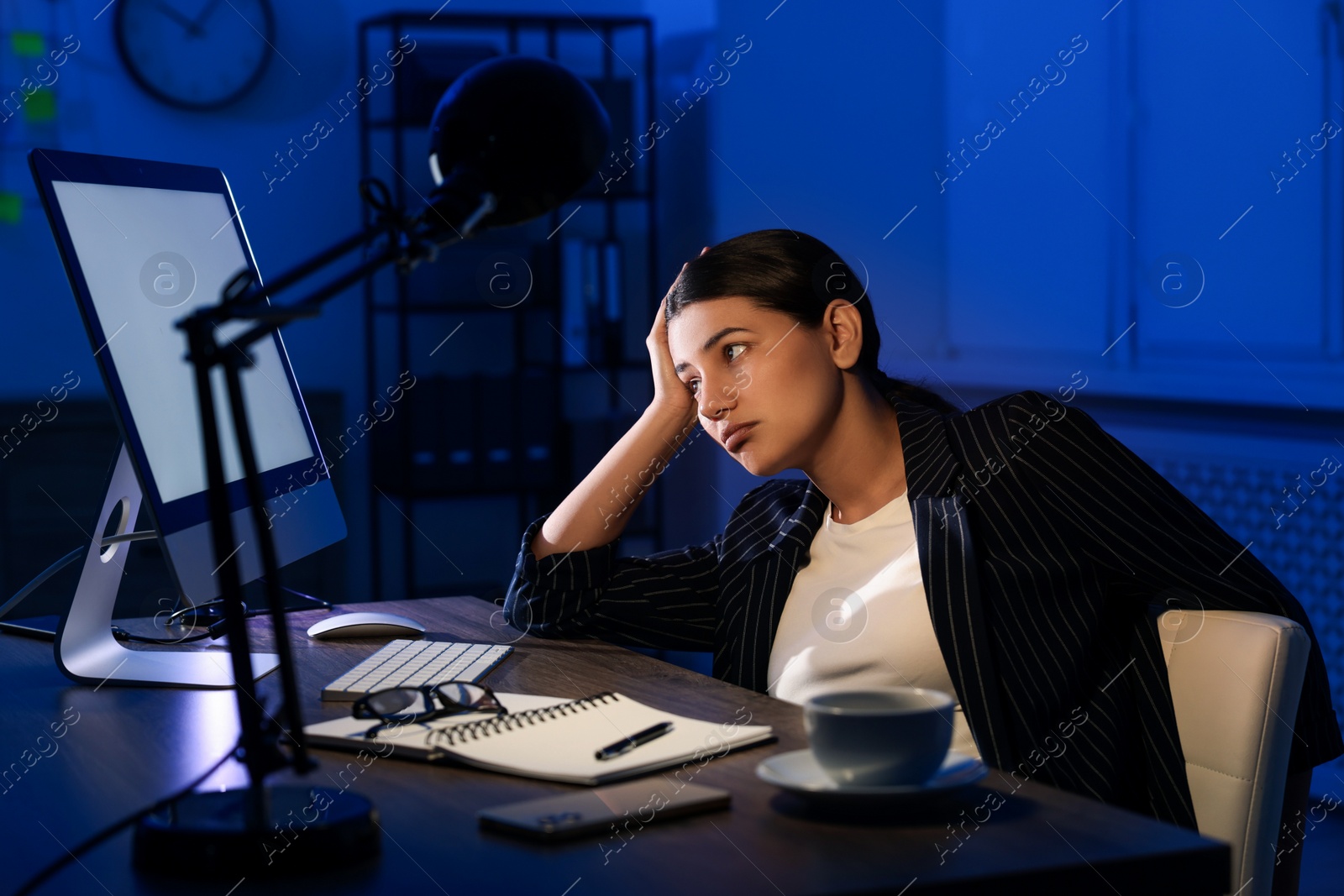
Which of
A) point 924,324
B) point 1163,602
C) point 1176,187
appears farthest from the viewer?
point 924,324

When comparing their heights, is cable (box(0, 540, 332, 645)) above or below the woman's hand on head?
below

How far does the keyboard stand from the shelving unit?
8.20 ft

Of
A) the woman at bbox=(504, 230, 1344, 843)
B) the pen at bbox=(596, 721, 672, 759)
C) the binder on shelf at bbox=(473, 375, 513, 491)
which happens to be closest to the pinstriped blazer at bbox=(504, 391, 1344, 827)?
the woman at bbox=(504, 230, 1344, 843)

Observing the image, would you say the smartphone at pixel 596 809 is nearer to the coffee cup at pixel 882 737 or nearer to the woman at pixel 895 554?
the coffee cup at pixel 882 737

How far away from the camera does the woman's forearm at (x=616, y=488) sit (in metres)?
1.64

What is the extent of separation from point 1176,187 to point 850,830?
2541 millimetres

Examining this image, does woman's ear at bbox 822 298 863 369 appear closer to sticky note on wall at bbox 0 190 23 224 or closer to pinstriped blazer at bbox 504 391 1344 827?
pinstriped blazer at bbox 504 391 1344 827

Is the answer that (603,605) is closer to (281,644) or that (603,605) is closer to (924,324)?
(281,644)

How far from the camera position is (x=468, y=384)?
156 inches

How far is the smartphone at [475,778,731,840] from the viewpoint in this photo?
0.86 metres

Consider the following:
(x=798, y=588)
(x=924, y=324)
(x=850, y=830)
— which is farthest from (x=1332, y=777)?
(x=850, y=830)

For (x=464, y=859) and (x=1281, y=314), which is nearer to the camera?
(x=464, y=859)

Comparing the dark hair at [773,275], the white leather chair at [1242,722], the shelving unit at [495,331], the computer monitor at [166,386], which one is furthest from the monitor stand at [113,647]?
the shelving unit at [495,331]

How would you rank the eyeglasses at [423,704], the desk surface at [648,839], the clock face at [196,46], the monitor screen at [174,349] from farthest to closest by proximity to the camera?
1. the clock face at [196,46]
2. the monitor screen at [174,349]
3. the eyeglasses at [423,704]
4. the desk surface at [648,839]
